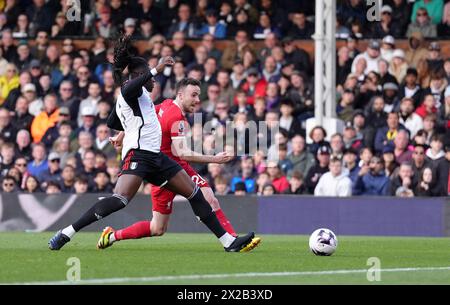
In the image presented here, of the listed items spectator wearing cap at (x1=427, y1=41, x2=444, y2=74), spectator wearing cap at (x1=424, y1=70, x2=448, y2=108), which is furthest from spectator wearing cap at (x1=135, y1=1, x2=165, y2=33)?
spectator wearing cap at (x1=424, y1=70, x2=448, y2=108)

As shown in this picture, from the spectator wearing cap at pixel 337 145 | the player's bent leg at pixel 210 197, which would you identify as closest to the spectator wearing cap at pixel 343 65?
the spectator wearing cap at pixel 337 145

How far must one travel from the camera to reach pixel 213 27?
24938mm

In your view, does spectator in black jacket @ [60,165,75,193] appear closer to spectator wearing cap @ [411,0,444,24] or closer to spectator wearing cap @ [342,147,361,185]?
spectator wearing cap @ [342,147,361,185]

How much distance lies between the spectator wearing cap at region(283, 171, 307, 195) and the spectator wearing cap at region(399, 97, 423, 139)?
2.09 metres

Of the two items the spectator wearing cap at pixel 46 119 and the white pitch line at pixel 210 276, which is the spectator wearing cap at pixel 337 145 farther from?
the white pitch line at pixel 210 276

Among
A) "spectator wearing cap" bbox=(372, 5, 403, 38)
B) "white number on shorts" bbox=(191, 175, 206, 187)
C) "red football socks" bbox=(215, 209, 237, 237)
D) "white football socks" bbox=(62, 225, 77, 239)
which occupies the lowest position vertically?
"red football socks" bbox=(215, 209, 237, 237)

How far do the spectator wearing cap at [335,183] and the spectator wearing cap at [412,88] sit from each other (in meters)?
2.44

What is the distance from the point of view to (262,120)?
22047 mm

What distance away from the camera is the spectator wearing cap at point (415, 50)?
22625mm

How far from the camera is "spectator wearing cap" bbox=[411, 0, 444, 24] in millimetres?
23656
